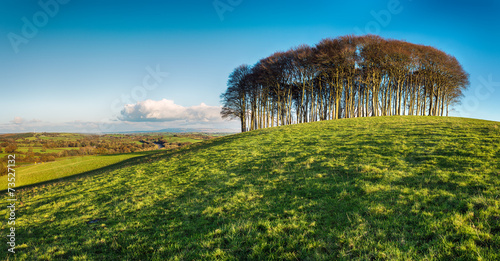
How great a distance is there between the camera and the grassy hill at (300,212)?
4.98m

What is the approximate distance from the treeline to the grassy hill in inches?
1191

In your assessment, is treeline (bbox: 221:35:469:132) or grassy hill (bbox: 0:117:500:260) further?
treeline (bbox: 221:35:469:132)

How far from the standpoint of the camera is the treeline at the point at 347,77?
39.1m

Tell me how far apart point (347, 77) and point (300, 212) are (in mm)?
41012

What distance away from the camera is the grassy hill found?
16.3ft

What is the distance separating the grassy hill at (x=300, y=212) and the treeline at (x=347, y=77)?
99.3 feet

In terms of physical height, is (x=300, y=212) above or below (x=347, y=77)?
Answer: below

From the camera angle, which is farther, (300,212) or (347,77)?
(347,77)

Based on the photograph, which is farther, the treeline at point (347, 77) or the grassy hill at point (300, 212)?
the treeline at point (347, 77)

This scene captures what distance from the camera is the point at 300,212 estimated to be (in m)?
6.91

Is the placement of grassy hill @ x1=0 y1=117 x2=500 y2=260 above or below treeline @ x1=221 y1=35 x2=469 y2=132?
below

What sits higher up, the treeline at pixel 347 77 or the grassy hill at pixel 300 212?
the treeline at pixel 347 77

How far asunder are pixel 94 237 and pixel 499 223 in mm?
11718

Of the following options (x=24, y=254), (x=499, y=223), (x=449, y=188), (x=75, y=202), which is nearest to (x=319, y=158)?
(x=449, y=188)
